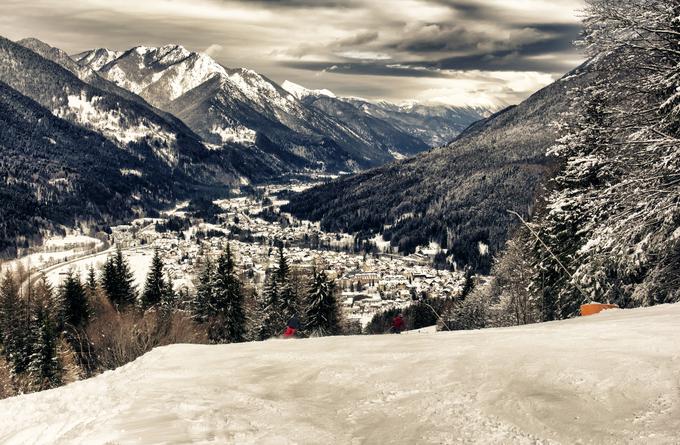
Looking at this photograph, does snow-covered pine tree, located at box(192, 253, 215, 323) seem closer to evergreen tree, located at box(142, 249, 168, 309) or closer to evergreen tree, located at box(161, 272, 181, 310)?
evergreen tree, located at box(161, 272, 181, 310)

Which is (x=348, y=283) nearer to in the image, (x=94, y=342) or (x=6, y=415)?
(x=94, y=342)

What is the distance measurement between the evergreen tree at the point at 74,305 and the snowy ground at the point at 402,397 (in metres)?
50.3

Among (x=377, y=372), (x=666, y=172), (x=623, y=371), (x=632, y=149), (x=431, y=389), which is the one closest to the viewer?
(x=623, y=371)

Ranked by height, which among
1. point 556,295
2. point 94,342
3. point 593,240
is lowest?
point 94,342

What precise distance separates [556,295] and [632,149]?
19.8 m

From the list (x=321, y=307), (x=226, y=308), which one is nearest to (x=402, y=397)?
(x=321, y=307)

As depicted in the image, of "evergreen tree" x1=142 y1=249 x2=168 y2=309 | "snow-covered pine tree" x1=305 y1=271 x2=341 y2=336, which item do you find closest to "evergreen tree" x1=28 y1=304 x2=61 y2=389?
"evergreen tree" x1=142 y1=249 x2=168 y2=309

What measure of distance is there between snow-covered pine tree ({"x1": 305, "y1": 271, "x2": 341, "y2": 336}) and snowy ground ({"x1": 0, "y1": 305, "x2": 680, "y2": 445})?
117 feet

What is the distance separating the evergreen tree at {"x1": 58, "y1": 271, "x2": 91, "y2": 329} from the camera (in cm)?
5603

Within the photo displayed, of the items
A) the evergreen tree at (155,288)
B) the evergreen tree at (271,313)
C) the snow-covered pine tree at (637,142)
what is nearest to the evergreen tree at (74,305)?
the evergreen tree at (155,288)

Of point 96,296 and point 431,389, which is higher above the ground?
point 431,389

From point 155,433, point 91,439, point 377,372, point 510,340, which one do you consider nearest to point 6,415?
point 91,439

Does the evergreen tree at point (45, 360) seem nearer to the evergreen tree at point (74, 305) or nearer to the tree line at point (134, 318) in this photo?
the tree line at point (134, 318)

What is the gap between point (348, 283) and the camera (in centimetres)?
19425
